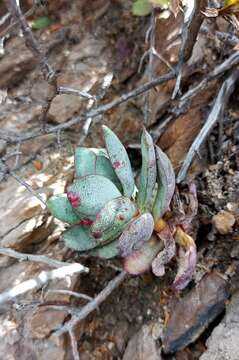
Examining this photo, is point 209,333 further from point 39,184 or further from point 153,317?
point 39,184

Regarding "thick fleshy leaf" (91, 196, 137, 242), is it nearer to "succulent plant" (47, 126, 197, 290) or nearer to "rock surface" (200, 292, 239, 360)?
"succulent plant" (47, 126, 197, 290)

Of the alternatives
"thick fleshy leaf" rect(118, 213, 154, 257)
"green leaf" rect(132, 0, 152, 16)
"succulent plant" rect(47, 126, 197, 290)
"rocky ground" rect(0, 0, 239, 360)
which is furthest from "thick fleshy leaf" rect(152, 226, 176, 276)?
"green leaf" rect(132, 0, 152, 16)

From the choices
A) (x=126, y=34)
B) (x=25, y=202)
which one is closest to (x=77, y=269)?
(x=25, y=202)

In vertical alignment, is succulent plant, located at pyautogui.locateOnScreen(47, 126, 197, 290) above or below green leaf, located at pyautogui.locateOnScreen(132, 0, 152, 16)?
below

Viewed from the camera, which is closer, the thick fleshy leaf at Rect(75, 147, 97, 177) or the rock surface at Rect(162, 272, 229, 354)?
Result: the thick fleshy leaf at Rect(75, 147, 97, 177)

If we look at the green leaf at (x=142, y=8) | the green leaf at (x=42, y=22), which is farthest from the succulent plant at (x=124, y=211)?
the green leaf at (x=42, y=22)

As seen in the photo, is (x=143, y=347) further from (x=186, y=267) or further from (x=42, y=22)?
(x=42, y=22)

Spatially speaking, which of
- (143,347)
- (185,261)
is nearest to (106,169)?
(185,261)
